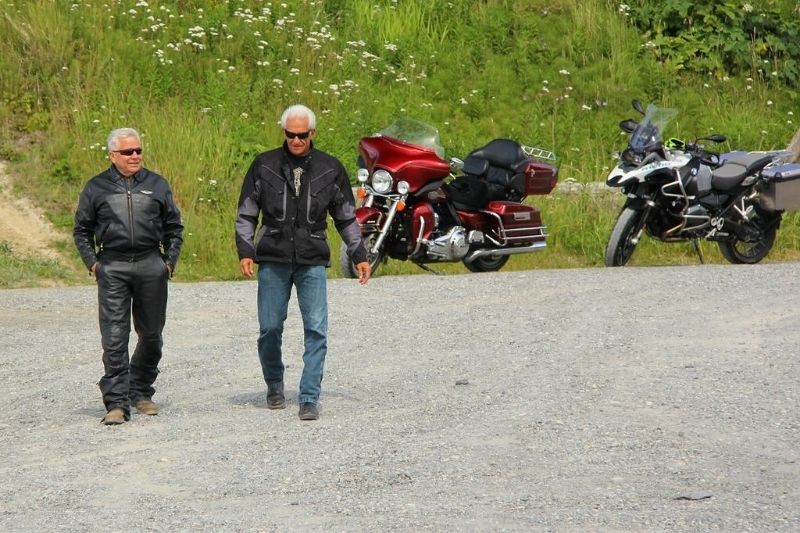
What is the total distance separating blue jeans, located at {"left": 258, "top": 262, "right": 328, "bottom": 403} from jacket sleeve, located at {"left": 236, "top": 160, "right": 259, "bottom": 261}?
13cm

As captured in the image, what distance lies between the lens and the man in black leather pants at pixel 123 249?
870 centimetres

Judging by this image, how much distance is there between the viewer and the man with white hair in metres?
8.70

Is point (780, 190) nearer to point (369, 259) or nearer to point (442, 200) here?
point (442, 200)

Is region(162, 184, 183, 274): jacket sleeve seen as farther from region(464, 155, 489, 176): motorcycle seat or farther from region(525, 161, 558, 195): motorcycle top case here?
region(525, 161, 558, 195): motorcycle top case

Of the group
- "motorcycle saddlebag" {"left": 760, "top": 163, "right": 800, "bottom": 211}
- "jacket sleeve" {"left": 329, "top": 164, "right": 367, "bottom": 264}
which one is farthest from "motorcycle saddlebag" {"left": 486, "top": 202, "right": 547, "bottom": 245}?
"jacket sleeve" {"left": 329, "top": 164, "right": 367, "bottom": 264}

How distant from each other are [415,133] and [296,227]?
6.77 meters

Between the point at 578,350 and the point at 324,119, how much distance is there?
10340 mm

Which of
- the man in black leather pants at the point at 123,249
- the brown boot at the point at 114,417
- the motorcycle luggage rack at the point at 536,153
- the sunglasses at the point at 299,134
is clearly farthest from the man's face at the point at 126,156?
the motorcycle luggage rack at the point at 536,153

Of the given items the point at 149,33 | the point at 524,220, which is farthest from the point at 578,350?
the point at 149,33

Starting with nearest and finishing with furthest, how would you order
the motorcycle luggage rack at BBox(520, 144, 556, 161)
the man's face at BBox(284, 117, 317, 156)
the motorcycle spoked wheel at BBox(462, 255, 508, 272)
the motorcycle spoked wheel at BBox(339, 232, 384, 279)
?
the man's face at BBox(284, 117, 317, 156), the motorcycle spoked wheel at BBox(339, 232, 384, 279), the motorcycle spoked wheel at BBox(462, 255, 508, 272), the motorcycle luggage rack at BBox(520, 144, 556, 161)

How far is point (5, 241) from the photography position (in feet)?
57.5

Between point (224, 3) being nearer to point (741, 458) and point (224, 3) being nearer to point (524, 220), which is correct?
point (524, 220)

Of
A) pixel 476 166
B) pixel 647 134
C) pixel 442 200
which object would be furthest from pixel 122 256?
pixel 647 134

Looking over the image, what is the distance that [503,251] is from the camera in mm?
16000
